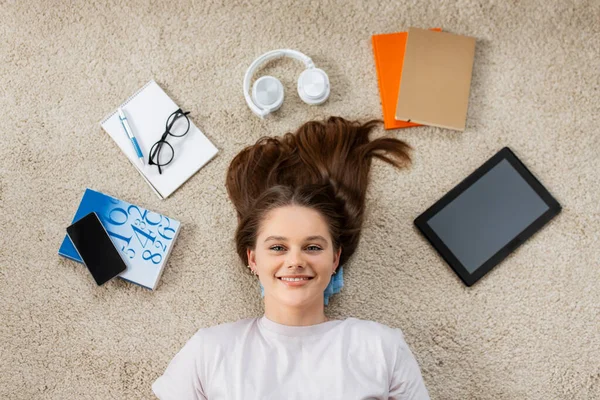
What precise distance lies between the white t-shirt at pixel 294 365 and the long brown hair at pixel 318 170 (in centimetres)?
18

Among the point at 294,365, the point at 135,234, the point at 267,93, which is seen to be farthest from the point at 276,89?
the point at 294,365

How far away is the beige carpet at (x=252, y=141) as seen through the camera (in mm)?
1193

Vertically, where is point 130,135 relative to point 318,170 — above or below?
above

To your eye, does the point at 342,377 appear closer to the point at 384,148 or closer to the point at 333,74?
the point at 384,148

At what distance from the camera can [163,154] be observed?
4.05 feet

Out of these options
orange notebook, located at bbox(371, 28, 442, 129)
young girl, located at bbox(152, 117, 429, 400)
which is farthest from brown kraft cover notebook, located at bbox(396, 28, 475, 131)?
young girl, located at bbox(152, 117, 429, 400)

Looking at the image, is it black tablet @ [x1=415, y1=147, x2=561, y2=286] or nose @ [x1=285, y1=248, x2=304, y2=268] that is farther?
black tablet @ [x1=415, y1=147, x2=561, y2=286]

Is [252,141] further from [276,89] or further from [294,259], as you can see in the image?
Answer: [294,259]

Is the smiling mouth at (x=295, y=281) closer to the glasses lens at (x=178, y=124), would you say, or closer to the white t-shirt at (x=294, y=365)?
the white t-shirt at (x=294, y=365)

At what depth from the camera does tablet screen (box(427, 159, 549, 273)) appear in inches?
47.0

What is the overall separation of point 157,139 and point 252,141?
0.22 meters

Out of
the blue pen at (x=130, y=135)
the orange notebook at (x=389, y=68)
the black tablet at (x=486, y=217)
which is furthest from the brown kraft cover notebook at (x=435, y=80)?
the blue pen at (x=130, y=135)

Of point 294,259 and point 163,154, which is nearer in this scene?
point 294,259

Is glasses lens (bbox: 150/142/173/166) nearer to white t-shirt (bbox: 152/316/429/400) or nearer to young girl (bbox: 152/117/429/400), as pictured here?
young girl (bbox: 152/117/429/400)
